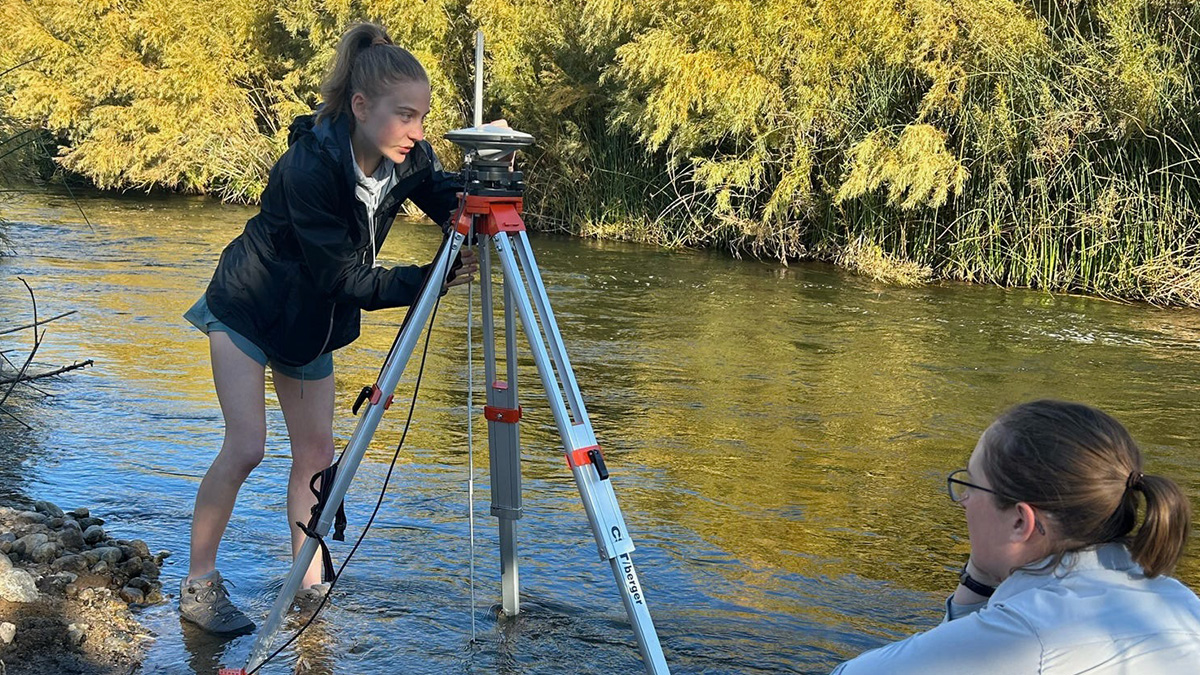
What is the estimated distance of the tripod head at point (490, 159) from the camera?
3051 mm

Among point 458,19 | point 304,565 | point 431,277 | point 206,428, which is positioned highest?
point 458,19

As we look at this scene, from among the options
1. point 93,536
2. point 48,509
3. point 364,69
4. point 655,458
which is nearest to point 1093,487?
point 364,69

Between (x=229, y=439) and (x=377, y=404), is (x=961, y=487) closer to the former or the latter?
(x=377, y=404)

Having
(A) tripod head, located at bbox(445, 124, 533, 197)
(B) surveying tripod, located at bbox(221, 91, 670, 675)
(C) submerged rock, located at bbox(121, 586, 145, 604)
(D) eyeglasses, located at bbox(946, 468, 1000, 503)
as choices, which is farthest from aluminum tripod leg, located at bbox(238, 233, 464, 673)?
(D) eyeglasses, located at bbox(946, 468, 1000, 503)

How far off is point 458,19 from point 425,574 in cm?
1746

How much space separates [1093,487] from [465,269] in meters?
1.84

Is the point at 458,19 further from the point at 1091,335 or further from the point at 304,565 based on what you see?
the point at 304,565

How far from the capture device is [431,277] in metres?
3.12

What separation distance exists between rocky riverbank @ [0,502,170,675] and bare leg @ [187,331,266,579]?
0.97 feet

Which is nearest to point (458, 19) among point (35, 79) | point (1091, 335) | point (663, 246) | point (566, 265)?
point (663, 246)

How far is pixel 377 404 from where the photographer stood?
311 centimetres

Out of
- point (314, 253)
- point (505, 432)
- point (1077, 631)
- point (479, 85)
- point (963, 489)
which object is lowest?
point (505, 432)

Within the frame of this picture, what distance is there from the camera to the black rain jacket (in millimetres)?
3318

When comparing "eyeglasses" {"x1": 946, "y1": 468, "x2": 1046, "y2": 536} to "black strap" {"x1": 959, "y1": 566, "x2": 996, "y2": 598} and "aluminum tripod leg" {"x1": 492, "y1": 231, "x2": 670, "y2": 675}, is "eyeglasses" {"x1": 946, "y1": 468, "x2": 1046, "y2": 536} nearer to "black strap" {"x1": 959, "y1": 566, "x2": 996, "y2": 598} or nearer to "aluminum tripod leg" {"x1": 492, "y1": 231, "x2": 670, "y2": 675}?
"black strap" {"x1": 959, "y1": 566, "x2": 996, "y2": 598}
